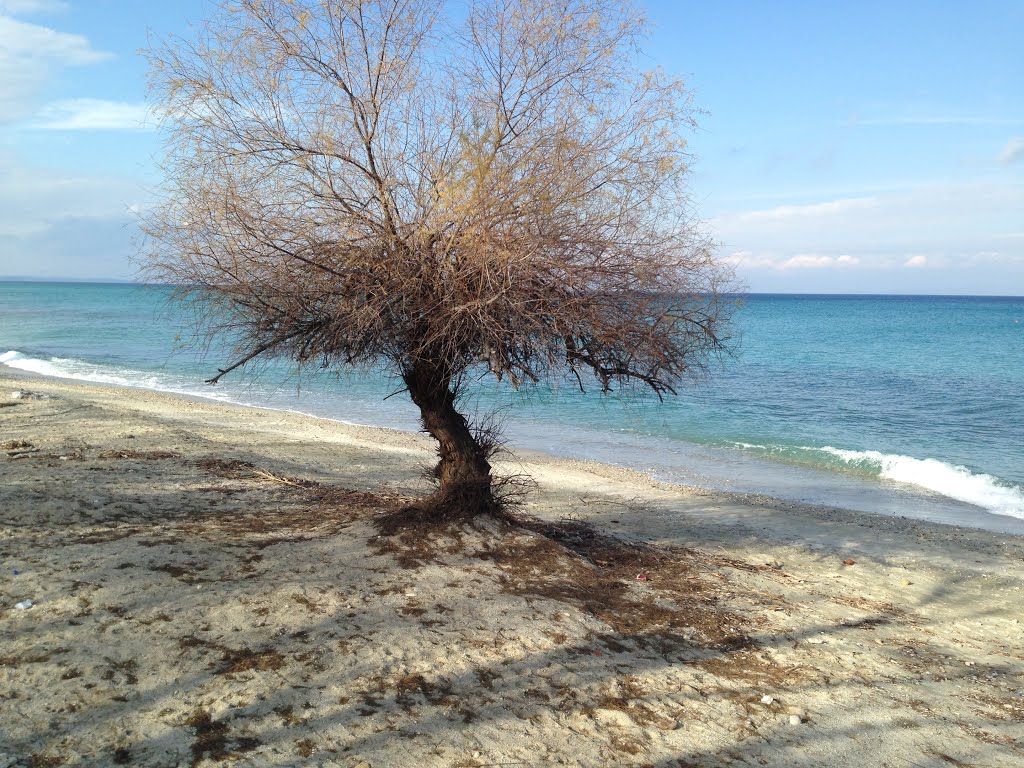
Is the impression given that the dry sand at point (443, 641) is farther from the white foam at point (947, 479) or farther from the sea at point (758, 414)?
the white foam at point (947, 479)

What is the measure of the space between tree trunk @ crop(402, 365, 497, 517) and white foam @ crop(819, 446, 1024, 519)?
1183cm

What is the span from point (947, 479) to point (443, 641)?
15.2 m

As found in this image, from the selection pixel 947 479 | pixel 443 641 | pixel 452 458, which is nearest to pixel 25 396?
pixel 452 458

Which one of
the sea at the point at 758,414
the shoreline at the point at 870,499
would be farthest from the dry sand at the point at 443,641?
the shoreline at the point at 870,499

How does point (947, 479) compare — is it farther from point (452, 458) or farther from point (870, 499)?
point (452, 458)

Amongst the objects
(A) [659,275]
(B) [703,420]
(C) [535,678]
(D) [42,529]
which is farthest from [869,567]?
(B) [703,420]

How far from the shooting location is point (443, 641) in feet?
17.3

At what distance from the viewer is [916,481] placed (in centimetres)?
1683

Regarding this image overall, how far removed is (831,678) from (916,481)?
1292 cm

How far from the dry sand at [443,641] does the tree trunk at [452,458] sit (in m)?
0.29

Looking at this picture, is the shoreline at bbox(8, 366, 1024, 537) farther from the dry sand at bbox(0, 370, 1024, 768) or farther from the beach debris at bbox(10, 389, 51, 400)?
the beach debris at bbox(10, 389, 51, 400)

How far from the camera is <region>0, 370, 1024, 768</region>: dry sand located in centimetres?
418

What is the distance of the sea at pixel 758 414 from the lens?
15.1m

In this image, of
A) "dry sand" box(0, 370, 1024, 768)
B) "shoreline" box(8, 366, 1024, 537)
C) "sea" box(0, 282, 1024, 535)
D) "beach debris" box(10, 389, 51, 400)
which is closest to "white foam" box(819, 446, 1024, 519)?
"sea" box(0, 282, 1024, 535)
